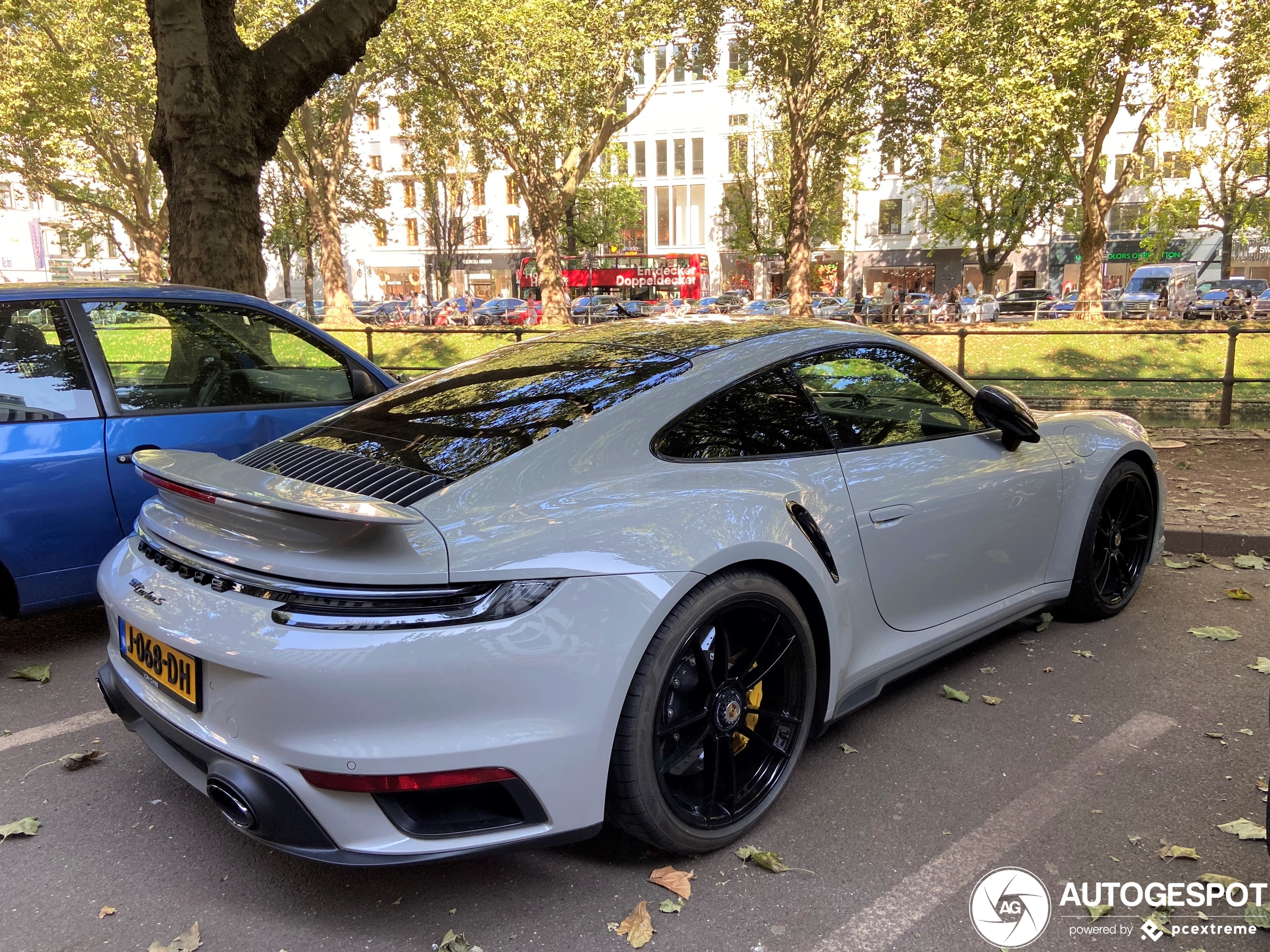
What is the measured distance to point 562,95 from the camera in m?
21.4

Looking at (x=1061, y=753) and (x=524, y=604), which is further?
(x=1061, y=753)

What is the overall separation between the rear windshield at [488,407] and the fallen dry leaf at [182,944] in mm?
1243

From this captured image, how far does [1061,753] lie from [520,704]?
207cm

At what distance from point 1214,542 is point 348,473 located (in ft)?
17.1

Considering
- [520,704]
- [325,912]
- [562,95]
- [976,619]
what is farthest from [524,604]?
[562,95]

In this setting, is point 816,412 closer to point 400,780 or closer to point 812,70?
point 400,780

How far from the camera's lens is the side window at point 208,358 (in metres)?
3.95

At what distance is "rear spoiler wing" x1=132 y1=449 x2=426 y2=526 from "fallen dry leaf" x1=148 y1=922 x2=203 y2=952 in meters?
1.05

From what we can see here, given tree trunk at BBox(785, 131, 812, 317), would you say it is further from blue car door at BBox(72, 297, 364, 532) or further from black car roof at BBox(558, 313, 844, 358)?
black car roof at BBox(558, 313, 844, 358)

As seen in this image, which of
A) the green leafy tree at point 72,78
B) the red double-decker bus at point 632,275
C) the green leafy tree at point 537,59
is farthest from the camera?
the red double-decker bus at point 632,275

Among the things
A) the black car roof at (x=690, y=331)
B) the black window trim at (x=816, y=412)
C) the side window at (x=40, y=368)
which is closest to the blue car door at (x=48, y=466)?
the side window at (x=40, y=368)

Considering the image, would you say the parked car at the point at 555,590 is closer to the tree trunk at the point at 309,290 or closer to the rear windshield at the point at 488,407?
the rear windshield at the point at 488,407

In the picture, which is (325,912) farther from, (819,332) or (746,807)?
(819,332)

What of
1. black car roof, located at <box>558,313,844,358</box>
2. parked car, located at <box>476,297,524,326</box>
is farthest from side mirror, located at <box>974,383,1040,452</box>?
parked car, located at <box>476,297,524,326</box>
